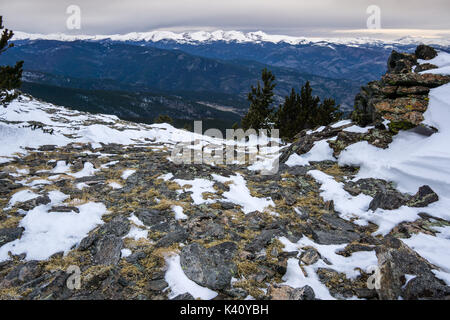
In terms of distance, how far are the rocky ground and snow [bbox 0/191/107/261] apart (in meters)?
0.04

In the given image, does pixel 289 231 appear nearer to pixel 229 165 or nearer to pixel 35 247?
pixel 35 247

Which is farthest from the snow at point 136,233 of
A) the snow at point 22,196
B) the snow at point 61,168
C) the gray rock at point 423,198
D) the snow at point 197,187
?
the gray rock at point 423,198

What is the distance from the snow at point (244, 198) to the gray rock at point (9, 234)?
5.90 m

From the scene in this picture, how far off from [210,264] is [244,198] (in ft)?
13.2

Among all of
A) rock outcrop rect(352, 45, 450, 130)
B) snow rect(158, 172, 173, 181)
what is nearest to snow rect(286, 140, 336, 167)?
rock outcrop rect(352, 45, 450, 130)

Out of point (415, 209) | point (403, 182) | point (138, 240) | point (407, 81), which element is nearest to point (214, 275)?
point (138, 240)

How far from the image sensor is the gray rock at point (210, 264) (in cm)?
471

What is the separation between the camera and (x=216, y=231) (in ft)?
21.6

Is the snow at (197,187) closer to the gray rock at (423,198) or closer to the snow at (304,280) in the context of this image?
the snow at (304,280)

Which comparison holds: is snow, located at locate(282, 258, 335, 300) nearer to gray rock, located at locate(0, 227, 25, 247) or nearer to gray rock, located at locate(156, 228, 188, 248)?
gray rock, located at locate(156, 228, 188, 248)

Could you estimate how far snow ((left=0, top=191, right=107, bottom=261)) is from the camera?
18.3 ft

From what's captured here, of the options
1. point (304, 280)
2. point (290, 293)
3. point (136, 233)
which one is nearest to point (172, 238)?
point (136, 233)

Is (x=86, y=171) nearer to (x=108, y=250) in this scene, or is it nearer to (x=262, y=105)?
(x=108, y=250)
